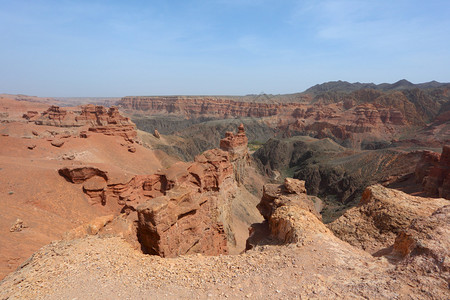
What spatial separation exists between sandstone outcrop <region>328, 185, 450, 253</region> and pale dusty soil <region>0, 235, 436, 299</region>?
114 inches

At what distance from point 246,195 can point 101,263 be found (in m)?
29.4

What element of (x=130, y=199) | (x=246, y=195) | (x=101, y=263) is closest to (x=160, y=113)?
(x=246, y=195)

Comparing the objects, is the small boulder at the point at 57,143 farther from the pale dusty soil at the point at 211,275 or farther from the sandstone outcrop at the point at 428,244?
the sandstone outcrop at the point at 428,244

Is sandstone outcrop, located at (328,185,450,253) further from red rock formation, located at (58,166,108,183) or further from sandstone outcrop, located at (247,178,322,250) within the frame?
red rock formation, located at (58,166,108,183)

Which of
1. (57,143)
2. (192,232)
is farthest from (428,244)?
(57,143)

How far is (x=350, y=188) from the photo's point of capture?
1747 inches

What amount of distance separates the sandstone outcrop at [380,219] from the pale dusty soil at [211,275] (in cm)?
289

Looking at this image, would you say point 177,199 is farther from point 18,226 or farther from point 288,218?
point 18,226

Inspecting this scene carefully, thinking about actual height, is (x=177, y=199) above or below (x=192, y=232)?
above

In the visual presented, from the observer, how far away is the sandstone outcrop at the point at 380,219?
399 inches

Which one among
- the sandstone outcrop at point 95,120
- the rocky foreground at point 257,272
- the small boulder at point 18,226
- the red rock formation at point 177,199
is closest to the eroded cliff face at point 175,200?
the red rock formation at point 177,199

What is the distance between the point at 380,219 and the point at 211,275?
834 cm

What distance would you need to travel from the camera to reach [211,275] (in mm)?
7160

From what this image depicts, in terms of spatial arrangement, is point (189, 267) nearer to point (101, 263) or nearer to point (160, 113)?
point (101, 263)
